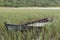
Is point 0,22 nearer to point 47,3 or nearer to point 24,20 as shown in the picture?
point 24,20

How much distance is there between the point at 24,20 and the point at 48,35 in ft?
1.54

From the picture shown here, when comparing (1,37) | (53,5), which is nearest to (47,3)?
(53,5)

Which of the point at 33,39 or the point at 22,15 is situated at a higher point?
the point at 22,15

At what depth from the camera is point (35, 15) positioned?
320 centimetres

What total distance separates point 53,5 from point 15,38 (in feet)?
2.72

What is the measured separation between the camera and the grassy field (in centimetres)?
316

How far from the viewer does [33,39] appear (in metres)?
3.18

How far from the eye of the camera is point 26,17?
3.20 m

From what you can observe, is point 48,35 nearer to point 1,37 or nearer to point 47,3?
point 47,3

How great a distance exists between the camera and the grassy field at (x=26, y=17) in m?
3.16

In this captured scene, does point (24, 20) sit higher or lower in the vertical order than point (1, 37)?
higher

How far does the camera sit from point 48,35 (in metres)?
3.22

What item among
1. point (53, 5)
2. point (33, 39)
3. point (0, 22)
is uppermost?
point (53, 5)

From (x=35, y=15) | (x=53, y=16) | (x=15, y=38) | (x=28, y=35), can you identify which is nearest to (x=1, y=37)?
(x=15, y=38)
